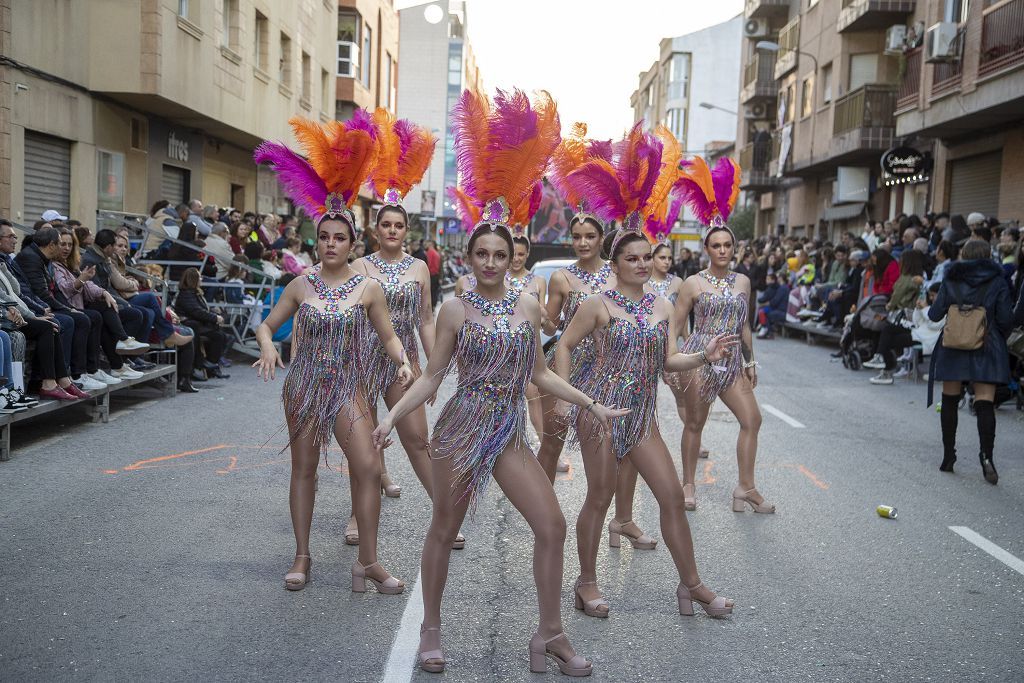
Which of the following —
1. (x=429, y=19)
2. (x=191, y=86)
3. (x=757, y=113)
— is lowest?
(x=191, y=86)

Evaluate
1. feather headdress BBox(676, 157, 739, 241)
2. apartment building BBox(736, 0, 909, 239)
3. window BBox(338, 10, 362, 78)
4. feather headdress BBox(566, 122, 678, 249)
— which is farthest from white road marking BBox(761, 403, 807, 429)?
window BBox(338, 10, 362, 78)

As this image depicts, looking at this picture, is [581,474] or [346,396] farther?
[581,474]

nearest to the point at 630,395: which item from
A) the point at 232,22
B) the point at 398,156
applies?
the point at 398,156

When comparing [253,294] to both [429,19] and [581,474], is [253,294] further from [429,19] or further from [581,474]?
[429,19]

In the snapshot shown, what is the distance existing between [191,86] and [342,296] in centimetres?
1651

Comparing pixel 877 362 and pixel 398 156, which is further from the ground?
pixel 398 156

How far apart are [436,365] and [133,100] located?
16.8 metres

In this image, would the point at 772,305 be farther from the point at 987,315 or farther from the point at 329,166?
the point at 329,166

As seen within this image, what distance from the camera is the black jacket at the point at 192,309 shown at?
13.8 m

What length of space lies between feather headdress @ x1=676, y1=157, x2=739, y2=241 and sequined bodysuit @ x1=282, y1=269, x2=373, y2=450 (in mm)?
2905

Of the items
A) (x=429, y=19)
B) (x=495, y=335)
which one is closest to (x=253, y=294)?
(x=495, y=335)

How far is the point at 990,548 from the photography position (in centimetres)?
656

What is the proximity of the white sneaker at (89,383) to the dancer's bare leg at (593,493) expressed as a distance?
6.48 m

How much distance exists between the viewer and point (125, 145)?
20.1 m
